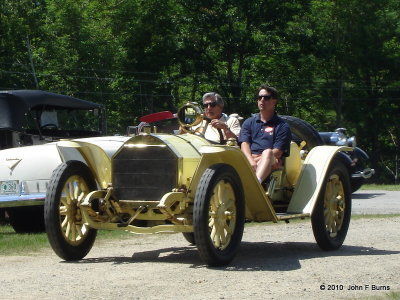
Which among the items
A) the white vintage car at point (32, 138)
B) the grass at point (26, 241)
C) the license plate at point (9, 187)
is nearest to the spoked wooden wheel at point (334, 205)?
the grass at point (26, 241)

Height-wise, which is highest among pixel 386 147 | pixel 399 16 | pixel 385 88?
pixel 399 16

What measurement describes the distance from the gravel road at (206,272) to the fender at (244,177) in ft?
1.45

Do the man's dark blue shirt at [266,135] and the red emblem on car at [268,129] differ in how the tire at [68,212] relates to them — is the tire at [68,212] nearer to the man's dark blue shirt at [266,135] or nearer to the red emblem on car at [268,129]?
the man's dark blue shirt at [266,135]

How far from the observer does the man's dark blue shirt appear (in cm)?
968

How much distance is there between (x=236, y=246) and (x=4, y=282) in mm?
2119

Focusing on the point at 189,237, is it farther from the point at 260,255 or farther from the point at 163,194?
the point at 163,194

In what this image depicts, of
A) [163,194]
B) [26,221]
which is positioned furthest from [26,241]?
[163,194]

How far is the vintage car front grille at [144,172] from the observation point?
8.73 meters

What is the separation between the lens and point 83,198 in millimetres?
9070

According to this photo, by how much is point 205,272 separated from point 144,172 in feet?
4.04

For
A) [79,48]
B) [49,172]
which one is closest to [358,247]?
[49,172]

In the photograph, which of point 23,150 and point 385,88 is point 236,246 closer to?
point 23,150

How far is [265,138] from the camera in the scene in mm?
9766

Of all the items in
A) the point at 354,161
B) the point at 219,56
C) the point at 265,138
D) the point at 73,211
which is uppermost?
the point at 219,56
